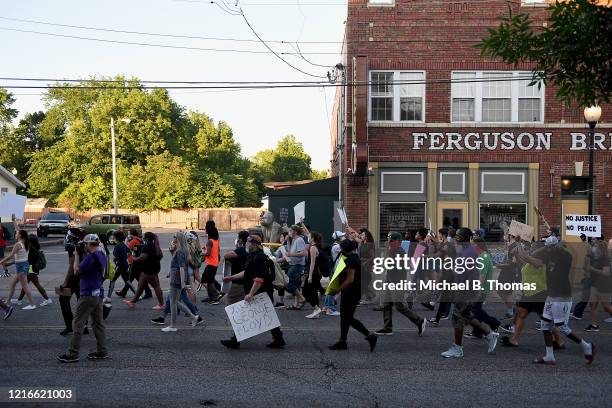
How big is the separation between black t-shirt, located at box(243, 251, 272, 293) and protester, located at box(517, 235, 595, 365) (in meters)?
4.21

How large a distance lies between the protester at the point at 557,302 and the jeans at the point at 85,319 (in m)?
6.26

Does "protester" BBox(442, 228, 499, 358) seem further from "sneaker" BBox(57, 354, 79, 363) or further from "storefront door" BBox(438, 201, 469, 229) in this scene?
"storefront door" BBox(438, 201, 469, 229)

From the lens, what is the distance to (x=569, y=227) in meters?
15.4

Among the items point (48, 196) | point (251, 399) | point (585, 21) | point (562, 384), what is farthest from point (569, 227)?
point (48, 196)

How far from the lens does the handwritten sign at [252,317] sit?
34.6 feet

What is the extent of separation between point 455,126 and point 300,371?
16.1 metres

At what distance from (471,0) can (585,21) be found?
14.6m

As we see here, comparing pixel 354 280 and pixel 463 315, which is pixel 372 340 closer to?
pixel 354 280

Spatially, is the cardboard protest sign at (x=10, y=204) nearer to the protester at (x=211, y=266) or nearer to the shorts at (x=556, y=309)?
the protester at (x=211, y=266)

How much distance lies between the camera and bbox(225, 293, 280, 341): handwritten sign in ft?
34.6

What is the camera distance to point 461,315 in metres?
10.1

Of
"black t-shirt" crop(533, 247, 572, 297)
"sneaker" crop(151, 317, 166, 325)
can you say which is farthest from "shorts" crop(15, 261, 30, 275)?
"black t-shirt" crop(533, 247, 572, 297)

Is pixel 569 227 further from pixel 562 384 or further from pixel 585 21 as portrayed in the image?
pixel 562 384

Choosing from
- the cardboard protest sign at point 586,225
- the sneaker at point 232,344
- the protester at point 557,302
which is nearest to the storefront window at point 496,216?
the cardboard protest sign at point 586,225
